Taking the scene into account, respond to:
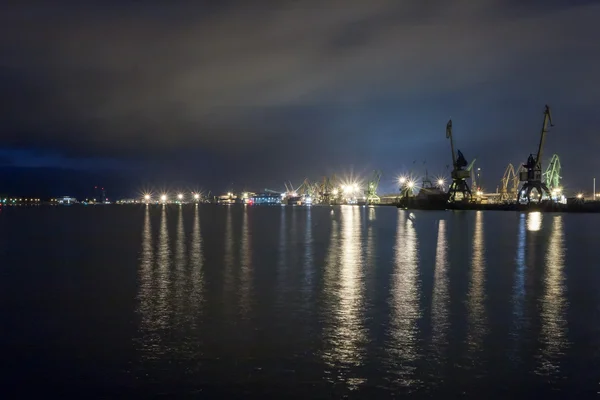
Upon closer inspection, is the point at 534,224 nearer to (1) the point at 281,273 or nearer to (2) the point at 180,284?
(1) the point at 281,273

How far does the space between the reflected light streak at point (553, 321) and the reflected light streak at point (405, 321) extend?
250cm

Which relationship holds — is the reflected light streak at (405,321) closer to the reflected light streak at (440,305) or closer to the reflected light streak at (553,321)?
the reflected light streak at (440,305)

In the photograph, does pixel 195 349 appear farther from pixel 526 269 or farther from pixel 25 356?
pixel 526 269

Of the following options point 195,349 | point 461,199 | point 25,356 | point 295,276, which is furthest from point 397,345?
point 461,199

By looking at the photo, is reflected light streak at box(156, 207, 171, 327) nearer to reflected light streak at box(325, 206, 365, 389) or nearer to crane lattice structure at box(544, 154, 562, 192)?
reflected light streak at box(325, 206, 365, 389)

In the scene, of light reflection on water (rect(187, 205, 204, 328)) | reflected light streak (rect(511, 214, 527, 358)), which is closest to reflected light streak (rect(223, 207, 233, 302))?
light reflection on water (rect(187, 205, 204, 328))

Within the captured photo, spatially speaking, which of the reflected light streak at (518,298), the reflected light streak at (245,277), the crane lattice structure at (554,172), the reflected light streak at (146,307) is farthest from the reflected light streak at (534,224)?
the crane lattice structure at (554,172)

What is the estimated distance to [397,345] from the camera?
12.5 metres

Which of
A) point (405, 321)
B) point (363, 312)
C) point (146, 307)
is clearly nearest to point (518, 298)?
point (405, 321)

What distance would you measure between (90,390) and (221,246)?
89.9 feet

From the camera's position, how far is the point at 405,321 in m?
14.8

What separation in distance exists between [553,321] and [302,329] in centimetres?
657

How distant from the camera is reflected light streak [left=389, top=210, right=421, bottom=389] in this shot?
10938mm

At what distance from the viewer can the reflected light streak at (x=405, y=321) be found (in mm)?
10938
